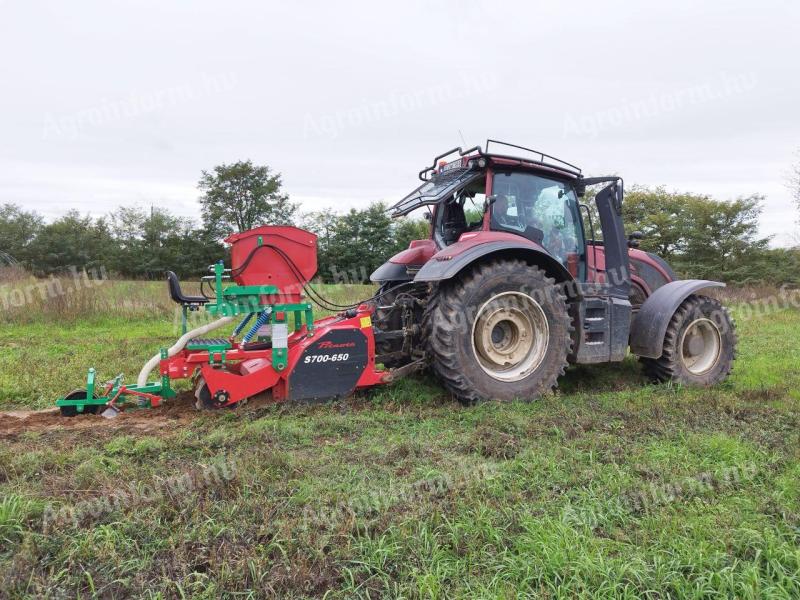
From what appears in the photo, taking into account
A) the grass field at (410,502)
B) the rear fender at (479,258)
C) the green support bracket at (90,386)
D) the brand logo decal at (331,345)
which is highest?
the rear fender at (479,258)

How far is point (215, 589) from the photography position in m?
1.90

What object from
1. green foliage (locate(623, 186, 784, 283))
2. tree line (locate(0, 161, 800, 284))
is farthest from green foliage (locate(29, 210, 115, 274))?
green foliage (locate(623, 186, 784, 283))

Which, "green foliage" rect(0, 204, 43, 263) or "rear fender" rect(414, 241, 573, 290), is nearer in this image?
"rear fender" rect(414, 241, 573, 290)

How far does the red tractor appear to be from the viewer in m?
4.45

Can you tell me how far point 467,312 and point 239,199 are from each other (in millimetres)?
35392

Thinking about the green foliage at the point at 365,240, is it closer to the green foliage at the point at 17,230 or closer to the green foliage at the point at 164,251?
the green foliage at the point at 164,251

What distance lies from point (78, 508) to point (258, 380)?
1.88 m

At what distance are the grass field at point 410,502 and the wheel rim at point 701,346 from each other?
1169mm

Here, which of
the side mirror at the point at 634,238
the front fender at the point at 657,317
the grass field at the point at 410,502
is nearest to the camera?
the grass field at the point at 410,502

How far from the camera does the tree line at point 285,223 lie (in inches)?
953

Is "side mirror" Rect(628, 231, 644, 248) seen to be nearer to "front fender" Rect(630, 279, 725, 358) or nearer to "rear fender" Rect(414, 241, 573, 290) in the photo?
"front fender" Rect(630, 279, 725, 358)

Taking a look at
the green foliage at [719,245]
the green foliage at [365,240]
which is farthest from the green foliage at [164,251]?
the green foliage at [719,245]

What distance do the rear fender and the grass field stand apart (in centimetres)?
114

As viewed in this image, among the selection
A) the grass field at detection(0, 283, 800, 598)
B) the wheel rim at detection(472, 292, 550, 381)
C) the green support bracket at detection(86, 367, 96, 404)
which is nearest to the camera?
the grass field at detection(0, 283, 800, 598)
